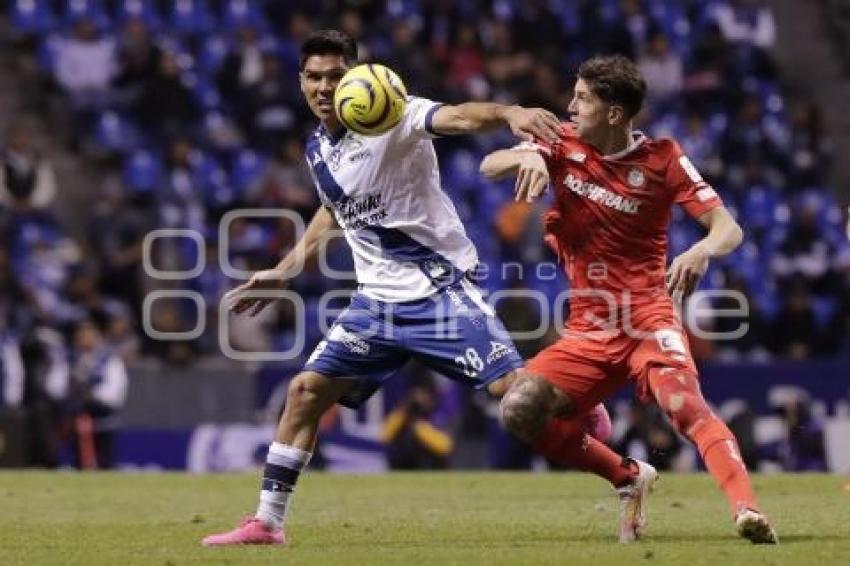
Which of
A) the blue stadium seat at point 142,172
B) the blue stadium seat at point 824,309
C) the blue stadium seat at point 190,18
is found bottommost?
the blue stadium seat at point 824,309

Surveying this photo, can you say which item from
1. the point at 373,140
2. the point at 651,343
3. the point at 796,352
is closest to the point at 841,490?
the point at 651,343

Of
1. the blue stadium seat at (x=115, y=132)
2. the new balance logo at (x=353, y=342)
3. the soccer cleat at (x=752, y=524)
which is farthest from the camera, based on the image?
the blue stadium seat at (x=115, y=132)

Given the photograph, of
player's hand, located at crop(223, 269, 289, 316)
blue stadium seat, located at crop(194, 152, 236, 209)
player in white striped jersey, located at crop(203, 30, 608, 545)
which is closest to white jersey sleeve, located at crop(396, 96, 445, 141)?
player in white striped jersey, located at crop(203, 30, 608, 545)

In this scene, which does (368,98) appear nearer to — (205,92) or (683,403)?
(683,403)

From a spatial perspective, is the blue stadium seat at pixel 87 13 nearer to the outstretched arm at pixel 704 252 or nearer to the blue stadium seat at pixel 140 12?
the blue stadium seat at pixel 140 12

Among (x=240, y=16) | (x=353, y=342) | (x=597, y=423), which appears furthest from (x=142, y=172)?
(x=353, y=342)

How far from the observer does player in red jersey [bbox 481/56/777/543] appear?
9.93 m

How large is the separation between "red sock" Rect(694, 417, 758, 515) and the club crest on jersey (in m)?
1.25

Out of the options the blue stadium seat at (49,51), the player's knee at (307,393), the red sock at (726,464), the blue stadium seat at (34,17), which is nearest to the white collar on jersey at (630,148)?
the red sock at (726,464)

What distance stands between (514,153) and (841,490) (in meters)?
5.81

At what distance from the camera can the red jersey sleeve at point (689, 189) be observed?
32.0ft

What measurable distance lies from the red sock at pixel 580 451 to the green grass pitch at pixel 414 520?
0.37m

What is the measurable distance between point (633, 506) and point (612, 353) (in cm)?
84

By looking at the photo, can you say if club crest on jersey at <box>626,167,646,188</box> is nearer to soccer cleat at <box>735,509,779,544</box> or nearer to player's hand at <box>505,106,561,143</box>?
player's hand at <box>505,106,561,143</box>
